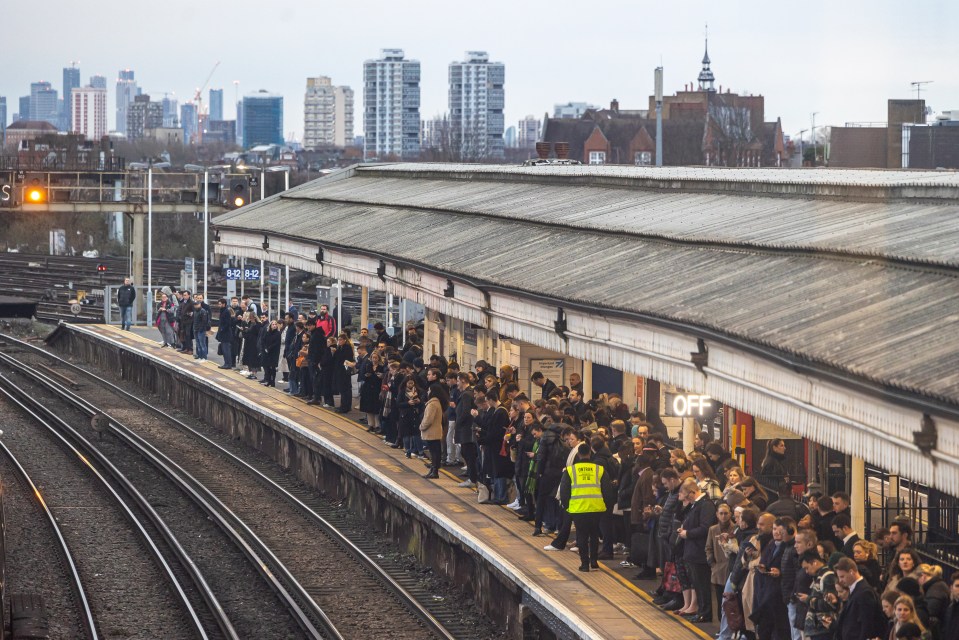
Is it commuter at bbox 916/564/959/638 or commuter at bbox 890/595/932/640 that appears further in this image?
commuter at bbox 916/564/959/638

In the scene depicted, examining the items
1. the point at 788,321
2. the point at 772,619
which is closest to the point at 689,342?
the point at 788,321

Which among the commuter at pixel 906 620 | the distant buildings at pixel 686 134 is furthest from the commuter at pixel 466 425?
the distant buildings at pixel 686 134

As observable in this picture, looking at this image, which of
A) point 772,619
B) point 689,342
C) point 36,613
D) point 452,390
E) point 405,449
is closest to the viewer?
point 772,619

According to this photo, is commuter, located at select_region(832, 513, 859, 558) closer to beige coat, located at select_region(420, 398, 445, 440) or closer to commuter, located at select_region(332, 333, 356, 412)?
beige coat, located at select_region(420, 398, 445, 440)

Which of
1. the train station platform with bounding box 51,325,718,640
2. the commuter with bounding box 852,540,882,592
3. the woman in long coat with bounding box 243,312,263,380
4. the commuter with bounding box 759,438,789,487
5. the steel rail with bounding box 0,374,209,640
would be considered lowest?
the steel rail with bounding box 0,374,209,640

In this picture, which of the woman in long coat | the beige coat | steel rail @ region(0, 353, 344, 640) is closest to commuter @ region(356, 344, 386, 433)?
steel rail @ region(0, 353, 344, 640)

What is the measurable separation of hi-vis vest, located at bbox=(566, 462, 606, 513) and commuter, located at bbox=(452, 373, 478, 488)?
3522 mm

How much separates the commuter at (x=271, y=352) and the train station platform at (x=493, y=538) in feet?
1.16

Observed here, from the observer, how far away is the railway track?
1566 cm

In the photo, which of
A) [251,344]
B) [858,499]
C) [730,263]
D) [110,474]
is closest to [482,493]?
[730,263]

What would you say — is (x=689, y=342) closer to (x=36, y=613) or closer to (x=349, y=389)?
(x=36, y=613)

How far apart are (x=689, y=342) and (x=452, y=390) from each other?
7220 millimetres

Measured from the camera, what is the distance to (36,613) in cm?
1550

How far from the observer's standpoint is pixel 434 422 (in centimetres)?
1916
